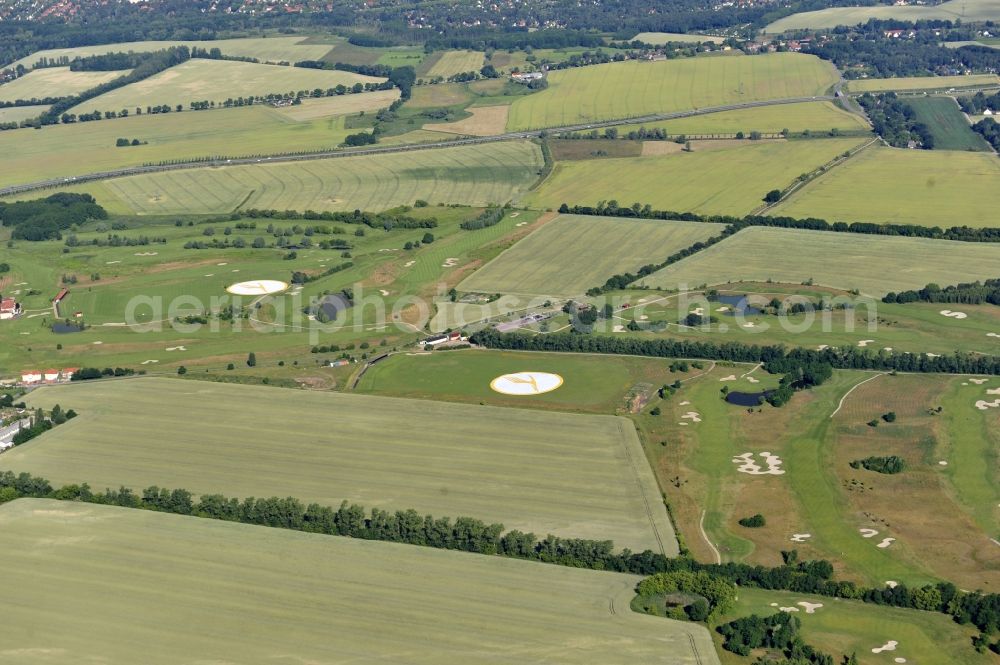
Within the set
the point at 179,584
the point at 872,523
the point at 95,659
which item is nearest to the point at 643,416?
the point at 872,523

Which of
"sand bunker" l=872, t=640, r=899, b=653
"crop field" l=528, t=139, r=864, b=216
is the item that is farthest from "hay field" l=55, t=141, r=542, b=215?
"sand bunker" l=872, t=640, r=899, b=653

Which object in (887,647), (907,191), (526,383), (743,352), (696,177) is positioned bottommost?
(887,647)

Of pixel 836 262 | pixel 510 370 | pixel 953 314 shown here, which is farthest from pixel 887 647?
pixel 836 262

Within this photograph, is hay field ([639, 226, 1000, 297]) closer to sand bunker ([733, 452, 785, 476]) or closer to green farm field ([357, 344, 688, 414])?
green farm field ([357, 344, 688, 414])

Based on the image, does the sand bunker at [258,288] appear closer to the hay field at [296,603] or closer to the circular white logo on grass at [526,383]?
the circular white logo on grass at [526,383]

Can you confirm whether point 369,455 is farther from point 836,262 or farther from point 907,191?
point 907,191

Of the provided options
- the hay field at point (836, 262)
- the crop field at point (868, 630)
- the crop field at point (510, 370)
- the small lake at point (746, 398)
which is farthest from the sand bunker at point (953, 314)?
the crop field at point (868, 630)

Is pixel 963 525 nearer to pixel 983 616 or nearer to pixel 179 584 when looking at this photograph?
pixel 983 616
